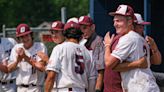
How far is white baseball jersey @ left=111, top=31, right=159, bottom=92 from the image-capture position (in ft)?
20.7

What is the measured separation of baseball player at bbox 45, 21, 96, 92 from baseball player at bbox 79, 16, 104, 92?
457mm

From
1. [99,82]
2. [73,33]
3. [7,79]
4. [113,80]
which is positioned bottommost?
[7,79]

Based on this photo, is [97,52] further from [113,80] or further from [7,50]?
[7,50]

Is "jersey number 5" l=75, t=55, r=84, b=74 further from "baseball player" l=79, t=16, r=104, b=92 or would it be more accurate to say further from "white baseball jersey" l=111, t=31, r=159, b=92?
"white baseball jersey" l=111, t=31, r=159, b=92

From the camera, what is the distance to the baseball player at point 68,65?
6719mm

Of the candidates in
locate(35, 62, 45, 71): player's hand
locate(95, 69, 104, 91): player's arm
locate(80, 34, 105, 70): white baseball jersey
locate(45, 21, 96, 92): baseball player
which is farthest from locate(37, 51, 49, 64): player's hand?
locate(45, 21, 96, 92): baseball player

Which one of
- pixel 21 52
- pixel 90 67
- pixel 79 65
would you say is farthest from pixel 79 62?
pixel 21 52

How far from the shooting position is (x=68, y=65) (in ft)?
22.2

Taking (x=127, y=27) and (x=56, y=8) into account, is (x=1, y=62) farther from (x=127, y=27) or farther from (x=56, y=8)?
(x=56, y=8)

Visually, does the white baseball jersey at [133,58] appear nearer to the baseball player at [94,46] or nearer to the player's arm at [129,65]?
the player's arm at [129,65]

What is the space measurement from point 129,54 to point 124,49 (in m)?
0.09

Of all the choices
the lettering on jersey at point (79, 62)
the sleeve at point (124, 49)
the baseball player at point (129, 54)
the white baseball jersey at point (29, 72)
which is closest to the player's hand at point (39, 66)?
→ the white baseball jersey at point (29, 72)

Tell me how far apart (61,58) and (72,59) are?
141mm

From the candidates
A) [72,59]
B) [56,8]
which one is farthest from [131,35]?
[56,8]
